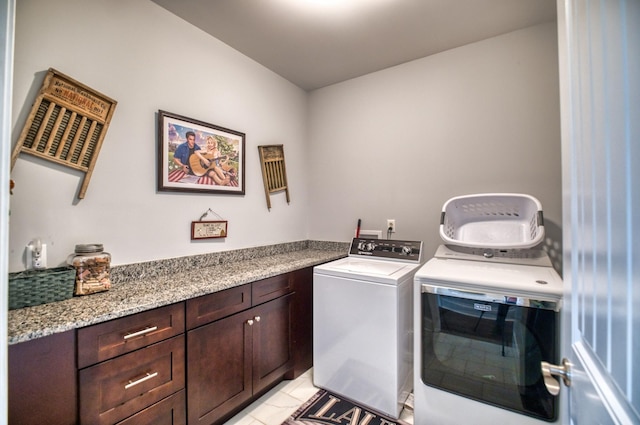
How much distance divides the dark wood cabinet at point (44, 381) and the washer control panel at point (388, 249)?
192 cm

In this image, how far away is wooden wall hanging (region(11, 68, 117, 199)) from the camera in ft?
4.33

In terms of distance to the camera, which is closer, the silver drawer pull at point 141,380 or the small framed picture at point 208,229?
the silver drawer pull at point 141,380

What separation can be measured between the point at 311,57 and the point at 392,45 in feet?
2.24

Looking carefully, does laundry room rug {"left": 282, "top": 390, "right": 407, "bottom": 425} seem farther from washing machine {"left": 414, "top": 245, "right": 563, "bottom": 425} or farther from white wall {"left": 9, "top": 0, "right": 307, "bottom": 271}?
white wall {"left": 9, "top": 0, "right": 307, "bottom": 271}

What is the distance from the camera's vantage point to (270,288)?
1907 millimetres

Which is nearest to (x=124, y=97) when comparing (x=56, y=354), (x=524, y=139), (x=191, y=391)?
(x=56, y=354)

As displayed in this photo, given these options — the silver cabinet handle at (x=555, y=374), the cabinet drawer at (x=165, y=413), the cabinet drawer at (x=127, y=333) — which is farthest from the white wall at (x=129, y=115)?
the silver cabinet handle at (x=555, y=374)

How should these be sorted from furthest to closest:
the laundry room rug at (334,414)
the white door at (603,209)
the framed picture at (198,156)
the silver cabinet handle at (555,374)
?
the framed picture at (198,156)
the laundry room rug at (334,414)
the silver cabinet handle at (555,374)
the white door at (603,209)

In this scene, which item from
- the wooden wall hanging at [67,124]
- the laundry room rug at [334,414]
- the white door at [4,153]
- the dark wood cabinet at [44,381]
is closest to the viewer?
the white door at [4,153]

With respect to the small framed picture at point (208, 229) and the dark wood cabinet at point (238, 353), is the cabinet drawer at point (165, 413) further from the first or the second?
the small framed picture at point (208, 229)

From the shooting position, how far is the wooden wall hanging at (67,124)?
4.33 ft

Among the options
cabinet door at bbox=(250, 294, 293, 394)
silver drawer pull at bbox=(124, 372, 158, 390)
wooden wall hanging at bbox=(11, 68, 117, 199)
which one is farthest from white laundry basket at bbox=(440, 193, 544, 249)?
wooden wall hanging at bbox=(11, 68, 117, 199)

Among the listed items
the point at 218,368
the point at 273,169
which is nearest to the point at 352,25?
the point at 273,169

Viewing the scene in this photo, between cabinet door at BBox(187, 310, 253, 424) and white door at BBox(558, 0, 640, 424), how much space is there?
148 cm
